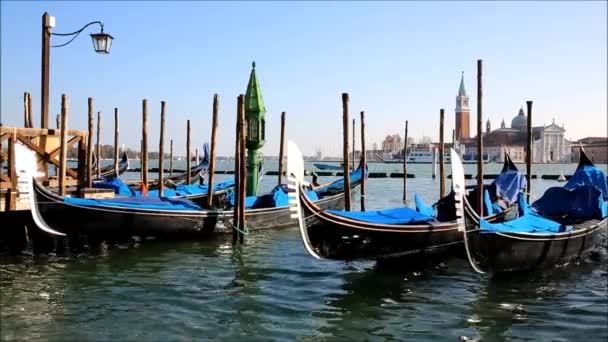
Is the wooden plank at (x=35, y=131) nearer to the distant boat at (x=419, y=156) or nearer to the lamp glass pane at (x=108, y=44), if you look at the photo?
the lamp glass pane at (x=108, y=44)

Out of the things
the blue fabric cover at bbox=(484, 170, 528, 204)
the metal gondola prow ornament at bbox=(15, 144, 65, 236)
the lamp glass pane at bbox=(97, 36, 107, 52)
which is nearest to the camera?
the metal gondola prow ornament at bbox=(15, 144, 65, 236)

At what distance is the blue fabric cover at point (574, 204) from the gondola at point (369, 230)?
6.74ft

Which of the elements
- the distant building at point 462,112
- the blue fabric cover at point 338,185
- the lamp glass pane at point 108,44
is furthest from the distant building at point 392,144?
the lamp glass pane at point 108,44

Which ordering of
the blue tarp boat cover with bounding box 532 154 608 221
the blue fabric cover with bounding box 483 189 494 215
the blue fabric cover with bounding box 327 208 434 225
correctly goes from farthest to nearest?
the blue tarp boat cover with bounding box 532 154 608 221, the blue fabric cover with bounding box 483 189 494 215, the blue fabric cover with bounding box 327 208 434 225

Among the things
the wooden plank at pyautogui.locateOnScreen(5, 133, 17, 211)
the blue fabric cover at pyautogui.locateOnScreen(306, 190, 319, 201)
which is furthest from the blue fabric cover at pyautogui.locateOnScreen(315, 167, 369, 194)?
the wooden plank at pyautogui.locateOnScreen(5, 133, 17, 211)

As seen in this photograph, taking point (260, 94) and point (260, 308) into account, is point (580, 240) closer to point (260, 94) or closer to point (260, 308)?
point (260, 308)

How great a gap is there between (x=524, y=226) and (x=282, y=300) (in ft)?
8.22

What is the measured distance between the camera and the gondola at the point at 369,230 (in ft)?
16.1

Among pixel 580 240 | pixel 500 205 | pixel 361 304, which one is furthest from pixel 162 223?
pixel 580 240

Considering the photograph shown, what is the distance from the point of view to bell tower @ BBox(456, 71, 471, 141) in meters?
84.0

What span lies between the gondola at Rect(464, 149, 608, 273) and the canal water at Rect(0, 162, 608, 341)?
17cm

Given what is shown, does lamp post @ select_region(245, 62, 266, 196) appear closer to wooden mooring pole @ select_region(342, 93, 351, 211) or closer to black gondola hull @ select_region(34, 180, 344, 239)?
black gondola hull @ select_region(34, 180, 344, 239)

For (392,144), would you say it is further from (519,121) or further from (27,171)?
(27,171)

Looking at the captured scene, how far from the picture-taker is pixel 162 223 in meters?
7.32
